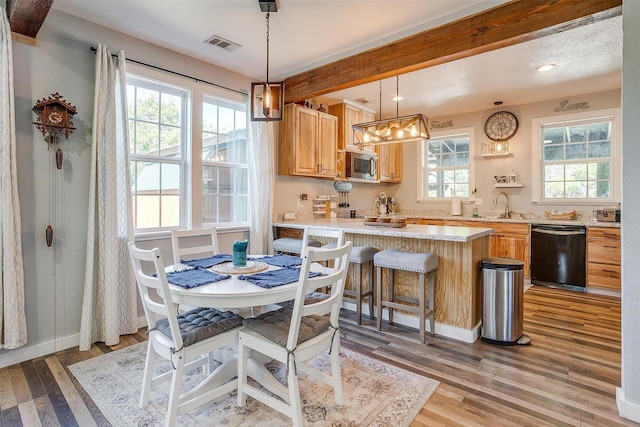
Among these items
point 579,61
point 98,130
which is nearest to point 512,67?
point 579,61

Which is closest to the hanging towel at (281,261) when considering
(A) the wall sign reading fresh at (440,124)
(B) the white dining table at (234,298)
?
(B) the white dining table at (234,298)

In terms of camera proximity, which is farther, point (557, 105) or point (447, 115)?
point (447, 115)

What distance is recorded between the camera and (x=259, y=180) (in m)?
4.04

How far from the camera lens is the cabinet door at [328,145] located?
4.67m

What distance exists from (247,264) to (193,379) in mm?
856

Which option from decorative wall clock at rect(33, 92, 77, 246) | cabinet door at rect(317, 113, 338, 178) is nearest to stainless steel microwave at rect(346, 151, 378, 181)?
cabinet door at rect(317, 113, 338, 178)

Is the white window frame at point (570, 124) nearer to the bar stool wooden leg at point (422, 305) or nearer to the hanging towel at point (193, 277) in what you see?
the bar stool wooden leg at point (422, 305)

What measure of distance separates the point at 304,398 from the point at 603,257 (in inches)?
172

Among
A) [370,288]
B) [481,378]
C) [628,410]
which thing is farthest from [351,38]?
[628,410]

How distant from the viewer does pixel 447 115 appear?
19.7 ft

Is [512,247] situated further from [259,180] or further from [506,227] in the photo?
[259,180]

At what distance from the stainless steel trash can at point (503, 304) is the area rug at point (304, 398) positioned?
3.21 feet

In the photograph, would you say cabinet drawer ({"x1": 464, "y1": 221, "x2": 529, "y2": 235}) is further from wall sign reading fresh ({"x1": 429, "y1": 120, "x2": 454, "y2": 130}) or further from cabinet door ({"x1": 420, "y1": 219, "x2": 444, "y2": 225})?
wall sign reading fresh ({"x1": 429, "y1": 120, "x2": 454, "y2": 130})

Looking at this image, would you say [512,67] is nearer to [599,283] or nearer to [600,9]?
[600,9]
